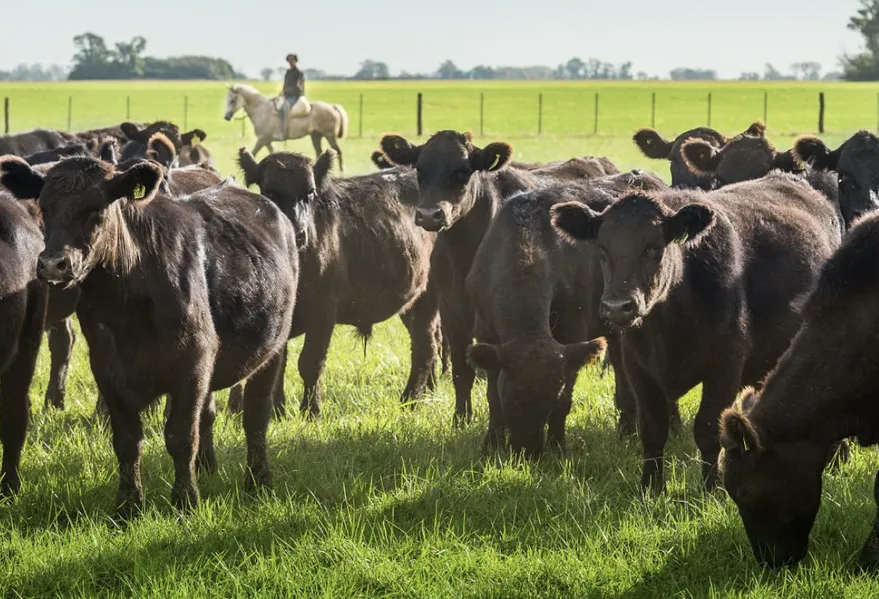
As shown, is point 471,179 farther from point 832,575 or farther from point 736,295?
point 832,575

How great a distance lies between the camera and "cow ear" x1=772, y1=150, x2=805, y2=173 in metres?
10.3

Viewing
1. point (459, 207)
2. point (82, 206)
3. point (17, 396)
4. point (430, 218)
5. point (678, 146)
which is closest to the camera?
point (82, 206)

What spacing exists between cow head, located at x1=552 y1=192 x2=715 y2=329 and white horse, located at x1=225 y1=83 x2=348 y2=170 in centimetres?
2927

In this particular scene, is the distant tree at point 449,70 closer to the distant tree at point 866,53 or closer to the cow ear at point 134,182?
the distant tree at point 866,53

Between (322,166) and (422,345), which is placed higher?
(322,166)

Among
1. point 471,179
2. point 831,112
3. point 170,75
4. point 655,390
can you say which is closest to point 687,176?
point 471,179

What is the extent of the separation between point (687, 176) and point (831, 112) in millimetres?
58844

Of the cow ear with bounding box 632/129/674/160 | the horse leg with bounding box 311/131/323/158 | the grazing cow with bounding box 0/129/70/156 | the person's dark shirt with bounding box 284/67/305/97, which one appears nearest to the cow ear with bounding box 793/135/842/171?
the cow ear with bounding box 632/129/674/160

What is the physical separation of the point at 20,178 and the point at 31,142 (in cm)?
1409

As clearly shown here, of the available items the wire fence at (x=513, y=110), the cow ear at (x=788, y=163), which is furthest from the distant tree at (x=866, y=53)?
the cow ear at (x=788, y=163)

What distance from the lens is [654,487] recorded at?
6.73 meters

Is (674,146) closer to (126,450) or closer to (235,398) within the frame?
(235,398)

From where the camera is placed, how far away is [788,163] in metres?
10.3

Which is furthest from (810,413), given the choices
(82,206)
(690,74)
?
(690,74)
